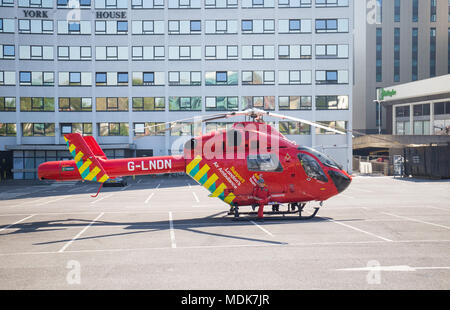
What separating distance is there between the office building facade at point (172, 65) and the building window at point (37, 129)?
0.13 metres

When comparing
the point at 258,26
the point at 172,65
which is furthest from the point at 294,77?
the point at 172,65

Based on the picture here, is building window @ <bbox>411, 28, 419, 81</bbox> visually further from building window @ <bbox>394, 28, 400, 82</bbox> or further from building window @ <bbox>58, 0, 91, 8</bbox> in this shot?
building window @ <bbox>58, 0, 91, 8</bbox>

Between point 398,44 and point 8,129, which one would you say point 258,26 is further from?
point 398,44

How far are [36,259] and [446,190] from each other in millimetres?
26266

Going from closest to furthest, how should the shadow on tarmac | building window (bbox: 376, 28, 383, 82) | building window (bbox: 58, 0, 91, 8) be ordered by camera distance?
the shadow on tarmac, building window (bbox: 58, 0, 91, 8), building window (bbox: 376, 28, 383, 82)

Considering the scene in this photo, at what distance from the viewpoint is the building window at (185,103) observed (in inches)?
1897

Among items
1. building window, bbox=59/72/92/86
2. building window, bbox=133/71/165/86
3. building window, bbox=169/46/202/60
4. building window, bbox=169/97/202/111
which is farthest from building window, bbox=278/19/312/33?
building window, bbox=59/72/92/86

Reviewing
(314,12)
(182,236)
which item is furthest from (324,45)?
(182,236)

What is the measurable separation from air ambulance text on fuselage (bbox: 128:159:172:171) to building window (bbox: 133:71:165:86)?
111 ft

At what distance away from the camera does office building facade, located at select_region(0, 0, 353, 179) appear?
47844 millimetres

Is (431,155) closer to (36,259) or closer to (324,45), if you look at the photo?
(324,45)

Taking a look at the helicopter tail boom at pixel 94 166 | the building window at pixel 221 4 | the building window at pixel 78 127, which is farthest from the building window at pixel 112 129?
the helicopter tail boom at pixel 94 166

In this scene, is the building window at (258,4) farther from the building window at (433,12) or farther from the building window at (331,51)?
the building window at (433,12)

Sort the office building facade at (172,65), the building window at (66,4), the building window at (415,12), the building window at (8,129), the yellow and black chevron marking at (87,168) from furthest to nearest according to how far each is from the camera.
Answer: the building window at (415,12) < the building window at (8,129) < the building window at (66,4) < the office building facade at (172,65) < the yellow and black chevron marking at (87,168)
